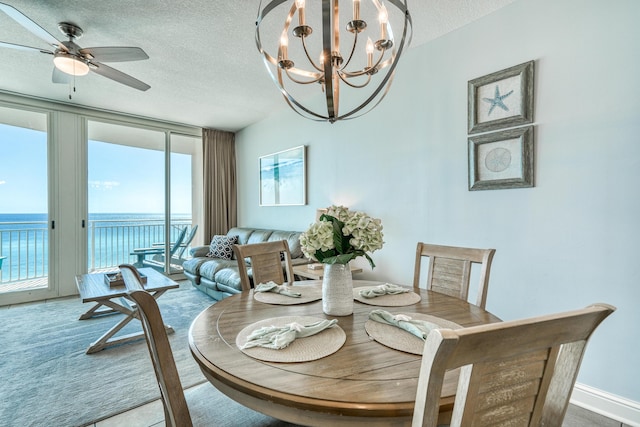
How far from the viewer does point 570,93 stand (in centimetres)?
186

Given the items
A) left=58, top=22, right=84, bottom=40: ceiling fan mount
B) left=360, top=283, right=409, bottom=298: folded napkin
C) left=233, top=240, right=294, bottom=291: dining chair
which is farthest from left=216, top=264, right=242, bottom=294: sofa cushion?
left=58, top=22, right=84, bottom=40: ceiling fan mount

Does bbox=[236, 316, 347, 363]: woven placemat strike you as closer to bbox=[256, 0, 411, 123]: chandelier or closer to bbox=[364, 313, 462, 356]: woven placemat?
bbox=[364, 313, 462, 356]: woven placemat

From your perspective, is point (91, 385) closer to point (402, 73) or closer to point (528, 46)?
point (402, 73)

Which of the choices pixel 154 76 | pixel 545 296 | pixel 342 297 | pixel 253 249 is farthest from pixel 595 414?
pixel 154 76

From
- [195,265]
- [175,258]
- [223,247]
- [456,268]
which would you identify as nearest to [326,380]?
[456,268]

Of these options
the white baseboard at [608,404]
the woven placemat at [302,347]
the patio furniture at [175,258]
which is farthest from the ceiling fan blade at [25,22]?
the white baseboard at [608,404]

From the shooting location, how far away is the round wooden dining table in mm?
713

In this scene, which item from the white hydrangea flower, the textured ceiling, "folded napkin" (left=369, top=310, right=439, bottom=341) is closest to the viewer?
"folded napkin" (left=369, top=310, right=439, bottom=341)

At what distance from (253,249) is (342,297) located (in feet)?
2.97

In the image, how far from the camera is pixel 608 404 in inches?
68.1

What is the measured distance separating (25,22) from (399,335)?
2.85 m

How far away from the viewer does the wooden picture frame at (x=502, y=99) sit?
202 centimetres

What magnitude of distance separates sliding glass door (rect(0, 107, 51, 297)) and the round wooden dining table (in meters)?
4.42

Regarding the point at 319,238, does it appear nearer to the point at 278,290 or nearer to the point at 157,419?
the point at 278,290
